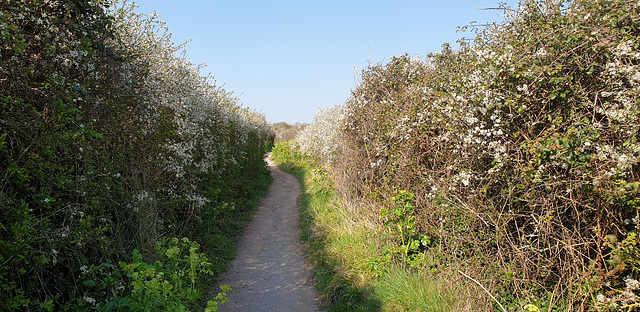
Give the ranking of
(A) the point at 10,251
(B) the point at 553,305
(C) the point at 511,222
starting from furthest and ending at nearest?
(C) the point at 511,222, (B) the point at 553,305, (A) the point at 10,251

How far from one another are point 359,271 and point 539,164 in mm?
3026

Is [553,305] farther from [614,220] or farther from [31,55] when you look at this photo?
[31,55]

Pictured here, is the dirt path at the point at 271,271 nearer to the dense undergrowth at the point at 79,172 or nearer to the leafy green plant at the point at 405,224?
the dense undergrowth at the point at 79,172

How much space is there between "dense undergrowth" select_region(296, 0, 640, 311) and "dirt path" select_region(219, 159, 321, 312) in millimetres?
1408

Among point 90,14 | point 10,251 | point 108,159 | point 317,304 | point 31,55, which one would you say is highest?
point 90,14

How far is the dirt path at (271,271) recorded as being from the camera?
5.56 metres

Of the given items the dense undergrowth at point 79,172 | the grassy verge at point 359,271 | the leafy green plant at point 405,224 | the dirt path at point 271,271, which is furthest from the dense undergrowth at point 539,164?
the dense undergrowth at point 79,172

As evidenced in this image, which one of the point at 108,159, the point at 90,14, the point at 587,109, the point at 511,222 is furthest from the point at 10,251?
the point at 587,109

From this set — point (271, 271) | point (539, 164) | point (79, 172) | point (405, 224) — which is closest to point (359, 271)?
point (405, 224)

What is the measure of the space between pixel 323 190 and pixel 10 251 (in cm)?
886

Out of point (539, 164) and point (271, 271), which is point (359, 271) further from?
point (539, 164)

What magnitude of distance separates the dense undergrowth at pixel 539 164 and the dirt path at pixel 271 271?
1.41 meters

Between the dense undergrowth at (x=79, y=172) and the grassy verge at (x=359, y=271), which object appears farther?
the grassy verge at (x=359, y=271)

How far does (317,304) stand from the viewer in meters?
5.45
